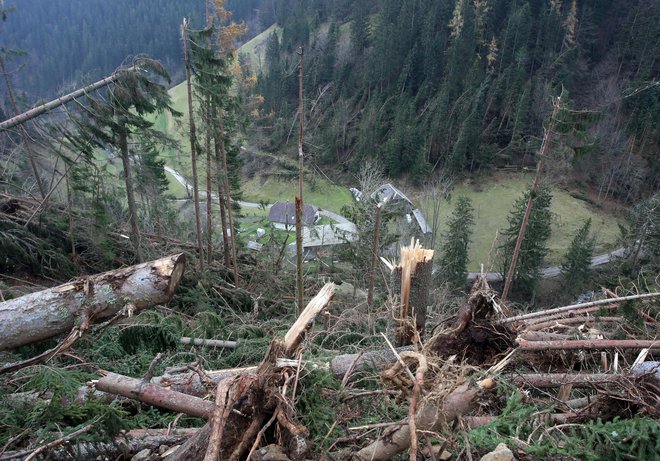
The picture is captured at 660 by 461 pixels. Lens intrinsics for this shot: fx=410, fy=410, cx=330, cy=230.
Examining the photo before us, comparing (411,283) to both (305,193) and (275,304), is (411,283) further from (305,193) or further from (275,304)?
(305,193)

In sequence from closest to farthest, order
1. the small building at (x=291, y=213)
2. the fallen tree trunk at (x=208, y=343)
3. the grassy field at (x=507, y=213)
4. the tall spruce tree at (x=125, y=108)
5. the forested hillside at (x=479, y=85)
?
the fallen tree trunk at (x=208, y=343) < the tall spruce tree at (x=125, y=108) < the small building at (x=291, y=213) < the grassy field at (x=507, y=213) < the forested hillside at (x=479, y=85)

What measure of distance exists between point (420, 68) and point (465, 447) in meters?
46.1

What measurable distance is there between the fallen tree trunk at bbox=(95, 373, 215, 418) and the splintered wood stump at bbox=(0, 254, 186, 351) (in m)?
0.98

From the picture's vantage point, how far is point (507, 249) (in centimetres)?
2256

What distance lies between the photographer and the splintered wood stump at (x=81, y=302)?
12.2 ft

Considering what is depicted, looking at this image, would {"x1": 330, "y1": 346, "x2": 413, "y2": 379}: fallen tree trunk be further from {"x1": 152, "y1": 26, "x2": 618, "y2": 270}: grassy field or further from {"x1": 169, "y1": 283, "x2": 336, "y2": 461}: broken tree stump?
{"x1": 152, "y1": 26, "x2": 618, "y2": 270}: grassy field

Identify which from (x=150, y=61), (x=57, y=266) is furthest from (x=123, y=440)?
(x=57, y=266)

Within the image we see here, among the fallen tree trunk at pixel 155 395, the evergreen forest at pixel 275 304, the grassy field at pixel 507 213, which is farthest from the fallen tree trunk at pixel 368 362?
the grassy field at pixel 507 213

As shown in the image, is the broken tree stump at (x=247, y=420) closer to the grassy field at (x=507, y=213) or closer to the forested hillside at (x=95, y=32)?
the grassy field at (x=507, y=213)

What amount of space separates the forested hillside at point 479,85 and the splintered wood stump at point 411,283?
107ft

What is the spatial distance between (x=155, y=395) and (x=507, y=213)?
108 feet

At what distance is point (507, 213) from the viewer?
105ft

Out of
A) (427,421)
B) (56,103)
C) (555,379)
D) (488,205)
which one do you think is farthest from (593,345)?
(488,205)

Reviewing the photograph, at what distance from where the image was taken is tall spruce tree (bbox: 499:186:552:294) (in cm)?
2098
